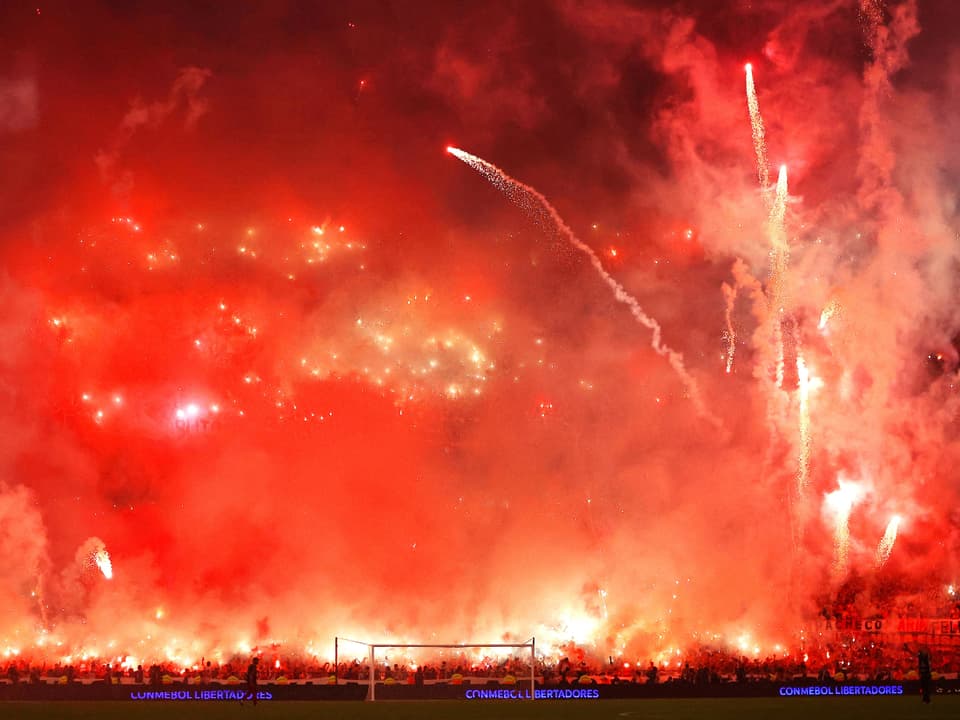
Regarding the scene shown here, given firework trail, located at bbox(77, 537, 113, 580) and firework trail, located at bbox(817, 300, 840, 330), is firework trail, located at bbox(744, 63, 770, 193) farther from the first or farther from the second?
firework trail, located at bbox(77, 537, 113, 580)

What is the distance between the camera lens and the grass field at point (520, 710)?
712 inches

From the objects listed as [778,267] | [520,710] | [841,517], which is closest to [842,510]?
[841,517]

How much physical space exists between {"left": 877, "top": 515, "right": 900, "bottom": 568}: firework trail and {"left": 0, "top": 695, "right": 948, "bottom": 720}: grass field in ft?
23.0

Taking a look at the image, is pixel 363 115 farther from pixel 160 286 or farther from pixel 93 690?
pixel 93 690

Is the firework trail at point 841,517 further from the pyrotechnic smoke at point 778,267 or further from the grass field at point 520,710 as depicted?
the grass field at point 520,710

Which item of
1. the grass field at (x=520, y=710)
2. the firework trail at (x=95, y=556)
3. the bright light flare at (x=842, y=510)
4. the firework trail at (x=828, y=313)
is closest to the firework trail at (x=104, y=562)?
the firework trail at (x=95, y=556)

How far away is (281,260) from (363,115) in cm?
419

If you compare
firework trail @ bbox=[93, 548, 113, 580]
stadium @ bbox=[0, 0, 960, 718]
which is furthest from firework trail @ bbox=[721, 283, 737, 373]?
firework trail @ bbox=[93, 548, 113, 580]

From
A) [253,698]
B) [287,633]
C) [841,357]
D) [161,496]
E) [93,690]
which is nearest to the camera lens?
[253,698]

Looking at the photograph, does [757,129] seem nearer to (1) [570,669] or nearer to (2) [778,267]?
(2) [778,267]

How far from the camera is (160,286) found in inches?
1233

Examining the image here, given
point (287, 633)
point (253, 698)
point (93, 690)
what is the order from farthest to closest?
point (287, 633) → point (93, 690) → point (253, 698)

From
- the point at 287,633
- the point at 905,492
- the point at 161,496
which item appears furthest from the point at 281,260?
the point at 905,492

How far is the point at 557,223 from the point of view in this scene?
3170 centimetres
